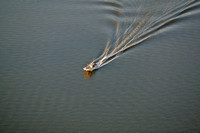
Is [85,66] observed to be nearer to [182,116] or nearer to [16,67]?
[16,67]

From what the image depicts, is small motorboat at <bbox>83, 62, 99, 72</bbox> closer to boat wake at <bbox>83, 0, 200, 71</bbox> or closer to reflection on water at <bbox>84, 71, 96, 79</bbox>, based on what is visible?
boat wake at <bbox>83, 0, 200, 71</bbox>

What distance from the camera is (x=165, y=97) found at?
10.3m

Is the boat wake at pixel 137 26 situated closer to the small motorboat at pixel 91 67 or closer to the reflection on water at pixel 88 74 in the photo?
the small motorboat at pixel 91 67

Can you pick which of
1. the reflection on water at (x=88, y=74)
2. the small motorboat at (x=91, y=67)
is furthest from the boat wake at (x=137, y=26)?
the reflection on water at (x=88, y=74)

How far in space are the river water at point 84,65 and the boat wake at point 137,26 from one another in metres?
0.14

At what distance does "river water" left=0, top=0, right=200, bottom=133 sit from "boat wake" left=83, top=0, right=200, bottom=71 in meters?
0.14

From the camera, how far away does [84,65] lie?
11688 mm

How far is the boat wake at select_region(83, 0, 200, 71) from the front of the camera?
39.5 ft

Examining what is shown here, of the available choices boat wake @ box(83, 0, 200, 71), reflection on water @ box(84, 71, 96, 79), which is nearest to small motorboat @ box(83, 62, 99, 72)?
boat wake @ box(83, 0, 200, 71)

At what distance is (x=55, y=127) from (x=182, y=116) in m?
5.16

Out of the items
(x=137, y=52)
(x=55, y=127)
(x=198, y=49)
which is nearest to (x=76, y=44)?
(x=137, y=52)

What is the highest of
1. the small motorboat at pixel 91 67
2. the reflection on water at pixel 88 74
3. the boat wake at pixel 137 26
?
the boat wake at pixel 137 26

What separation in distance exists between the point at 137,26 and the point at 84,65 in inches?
164

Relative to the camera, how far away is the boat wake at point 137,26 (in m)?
12.0
